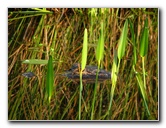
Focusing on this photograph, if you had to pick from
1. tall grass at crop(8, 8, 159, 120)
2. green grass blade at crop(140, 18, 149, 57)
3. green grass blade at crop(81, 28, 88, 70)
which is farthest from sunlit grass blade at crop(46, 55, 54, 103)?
green grass blade at crop(140, 18, 149, 57)

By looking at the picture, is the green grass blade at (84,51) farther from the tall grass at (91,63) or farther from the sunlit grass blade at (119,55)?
→ the sunlit grass blade at (119,55)

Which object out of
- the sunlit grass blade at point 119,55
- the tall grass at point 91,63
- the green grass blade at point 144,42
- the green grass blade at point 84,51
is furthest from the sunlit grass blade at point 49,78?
the green grass blade at point 144,42

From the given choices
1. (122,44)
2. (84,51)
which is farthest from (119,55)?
(84,51)

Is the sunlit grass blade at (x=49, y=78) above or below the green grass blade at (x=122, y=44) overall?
below

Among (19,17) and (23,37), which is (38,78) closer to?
(23,37)

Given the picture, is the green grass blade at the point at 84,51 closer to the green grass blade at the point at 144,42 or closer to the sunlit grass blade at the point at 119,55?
the sunlit grass blade at the point at 119,55

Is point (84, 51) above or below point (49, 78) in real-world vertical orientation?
above

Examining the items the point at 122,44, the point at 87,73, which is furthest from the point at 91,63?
the point at 122,44

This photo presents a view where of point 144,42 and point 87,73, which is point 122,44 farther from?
point 87,73

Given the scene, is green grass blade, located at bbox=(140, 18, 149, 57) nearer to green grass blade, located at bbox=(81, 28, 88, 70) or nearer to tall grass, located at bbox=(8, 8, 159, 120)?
tall grass, located at bbox=(8, 8, 159, 120)
